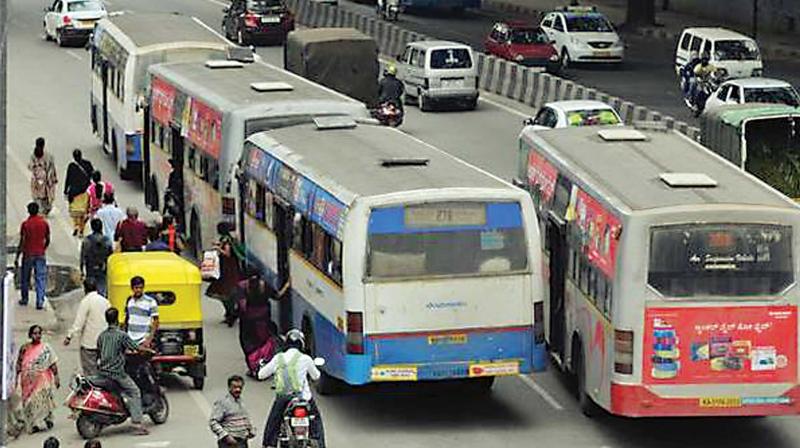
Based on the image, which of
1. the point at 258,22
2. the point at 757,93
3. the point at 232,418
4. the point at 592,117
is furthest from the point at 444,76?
the point at 232,418

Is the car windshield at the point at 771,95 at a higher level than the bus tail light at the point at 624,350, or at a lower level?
lower

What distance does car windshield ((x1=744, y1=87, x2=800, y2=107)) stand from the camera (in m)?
43.7

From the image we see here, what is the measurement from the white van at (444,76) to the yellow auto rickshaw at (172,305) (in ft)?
85.2

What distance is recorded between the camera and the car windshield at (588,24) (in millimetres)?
58969

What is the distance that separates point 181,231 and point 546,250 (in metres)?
9.09

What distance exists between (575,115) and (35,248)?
487 inches

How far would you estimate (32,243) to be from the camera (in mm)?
27156

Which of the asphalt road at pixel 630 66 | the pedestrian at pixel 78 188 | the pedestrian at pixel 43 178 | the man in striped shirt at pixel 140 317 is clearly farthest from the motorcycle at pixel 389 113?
the man in striped shirt at pixel 140 317

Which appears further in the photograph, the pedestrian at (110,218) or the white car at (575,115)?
the white car at (575,115)

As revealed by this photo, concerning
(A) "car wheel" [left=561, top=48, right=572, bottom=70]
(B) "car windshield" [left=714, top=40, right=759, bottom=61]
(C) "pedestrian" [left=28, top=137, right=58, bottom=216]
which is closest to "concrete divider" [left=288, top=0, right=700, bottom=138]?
(B) "car windshield" [left=714, top=40, right=759, bottom=61]

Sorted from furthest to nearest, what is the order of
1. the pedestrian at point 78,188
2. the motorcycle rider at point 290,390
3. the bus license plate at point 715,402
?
the pedestrian at point 78,188 → the bus license plate at point 715,402 → the motorcycle rider at point 290,390

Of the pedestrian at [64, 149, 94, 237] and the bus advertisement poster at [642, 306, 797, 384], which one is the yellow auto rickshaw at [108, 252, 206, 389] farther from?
the pedestrian at [64, 149, 94, 237]

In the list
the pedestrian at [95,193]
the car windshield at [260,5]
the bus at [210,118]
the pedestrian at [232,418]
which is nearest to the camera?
the pedestrian at [232,418]

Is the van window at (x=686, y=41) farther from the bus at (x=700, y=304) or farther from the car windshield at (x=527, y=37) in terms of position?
the bus at (x=700, y=304)
